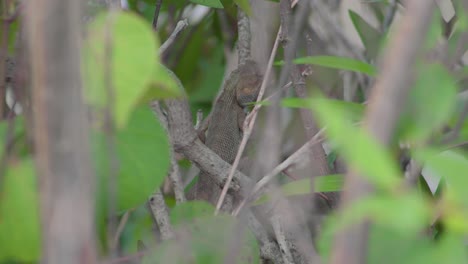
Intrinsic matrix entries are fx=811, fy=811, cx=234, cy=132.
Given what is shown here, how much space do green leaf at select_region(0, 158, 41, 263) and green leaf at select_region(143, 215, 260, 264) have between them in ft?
0.31

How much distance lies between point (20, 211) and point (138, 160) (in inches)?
3.7

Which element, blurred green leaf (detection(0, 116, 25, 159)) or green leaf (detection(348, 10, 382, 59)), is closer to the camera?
blurred green leaf (detection(0, 116, 25, 159))

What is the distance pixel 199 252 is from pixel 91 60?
19 cm

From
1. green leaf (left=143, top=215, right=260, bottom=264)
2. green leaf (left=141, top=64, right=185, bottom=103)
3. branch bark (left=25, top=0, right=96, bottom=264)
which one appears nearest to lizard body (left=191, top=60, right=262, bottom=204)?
green leaf (left=143, top=215, right=260, bottom=264)

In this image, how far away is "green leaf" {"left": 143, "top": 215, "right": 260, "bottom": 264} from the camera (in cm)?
59

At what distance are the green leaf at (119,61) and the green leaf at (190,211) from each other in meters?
0.27

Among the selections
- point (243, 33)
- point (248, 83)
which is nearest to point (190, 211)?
point (243, 33)

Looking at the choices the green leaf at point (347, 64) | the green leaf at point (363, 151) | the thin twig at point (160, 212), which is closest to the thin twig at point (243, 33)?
the thin twig at point (160, 212)

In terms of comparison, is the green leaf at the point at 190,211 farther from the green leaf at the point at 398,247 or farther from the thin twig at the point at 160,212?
the green leaf at the point at 398,247

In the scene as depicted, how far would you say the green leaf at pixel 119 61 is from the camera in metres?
0.49

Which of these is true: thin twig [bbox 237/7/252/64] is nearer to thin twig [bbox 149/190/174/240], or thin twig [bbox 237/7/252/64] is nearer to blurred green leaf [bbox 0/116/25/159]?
thin twig [bbox 149/190/174/240]

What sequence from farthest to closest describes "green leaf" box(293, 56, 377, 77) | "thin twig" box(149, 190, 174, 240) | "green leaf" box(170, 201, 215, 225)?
"thin twig" box(149, 190, 174, 240) → "green leaf" box(170, 201, 215, 225) → "green leaf" box(293, 56, 377, 77)

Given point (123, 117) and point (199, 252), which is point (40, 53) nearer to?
point (123, 117)

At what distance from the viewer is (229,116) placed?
1.47 meters
